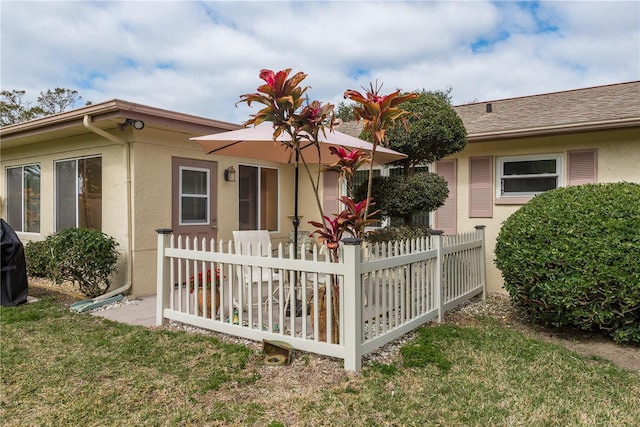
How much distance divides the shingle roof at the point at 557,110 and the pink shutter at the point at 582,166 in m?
0.49

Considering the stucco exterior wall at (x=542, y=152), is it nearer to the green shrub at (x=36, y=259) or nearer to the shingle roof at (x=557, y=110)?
the shingle roof at (x=557, y=110)

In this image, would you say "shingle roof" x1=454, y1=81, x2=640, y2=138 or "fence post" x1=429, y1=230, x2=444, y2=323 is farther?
"shingle roof" x1=454, y1=81, x2=640, y2=138

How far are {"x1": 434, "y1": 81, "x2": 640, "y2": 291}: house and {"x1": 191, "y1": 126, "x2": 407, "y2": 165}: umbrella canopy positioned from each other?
80.7 inches

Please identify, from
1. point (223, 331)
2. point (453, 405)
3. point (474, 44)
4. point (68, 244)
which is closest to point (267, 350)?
point (223, 331)

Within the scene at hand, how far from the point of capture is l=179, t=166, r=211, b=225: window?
6570 mm

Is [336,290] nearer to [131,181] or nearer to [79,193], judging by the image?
[131,181]

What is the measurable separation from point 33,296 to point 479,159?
733cm

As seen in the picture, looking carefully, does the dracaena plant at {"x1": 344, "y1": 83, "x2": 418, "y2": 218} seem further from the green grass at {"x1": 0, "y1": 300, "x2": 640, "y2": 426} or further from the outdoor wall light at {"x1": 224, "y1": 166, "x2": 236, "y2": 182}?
the outdoor wall light at {"x1": 224, "y1": 166, "x2": 236, "y2": 182}

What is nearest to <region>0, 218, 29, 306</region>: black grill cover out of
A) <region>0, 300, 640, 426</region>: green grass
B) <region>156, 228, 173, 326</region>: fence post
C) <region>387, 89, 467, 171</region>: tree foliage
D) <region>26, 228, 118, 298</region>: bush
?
<region>26, 228, 118, 298</region>: bush

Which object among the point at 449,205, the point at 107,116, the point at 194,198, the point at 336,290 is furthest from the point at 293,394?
the point at 449,205

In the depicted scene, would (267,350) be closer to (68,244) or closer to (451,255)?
(451,255)

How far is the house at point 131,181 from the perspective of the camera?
5824 mm

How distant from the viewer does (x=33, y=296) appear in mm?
5918

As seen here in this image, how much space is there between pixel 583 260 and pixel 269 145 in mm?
3523
